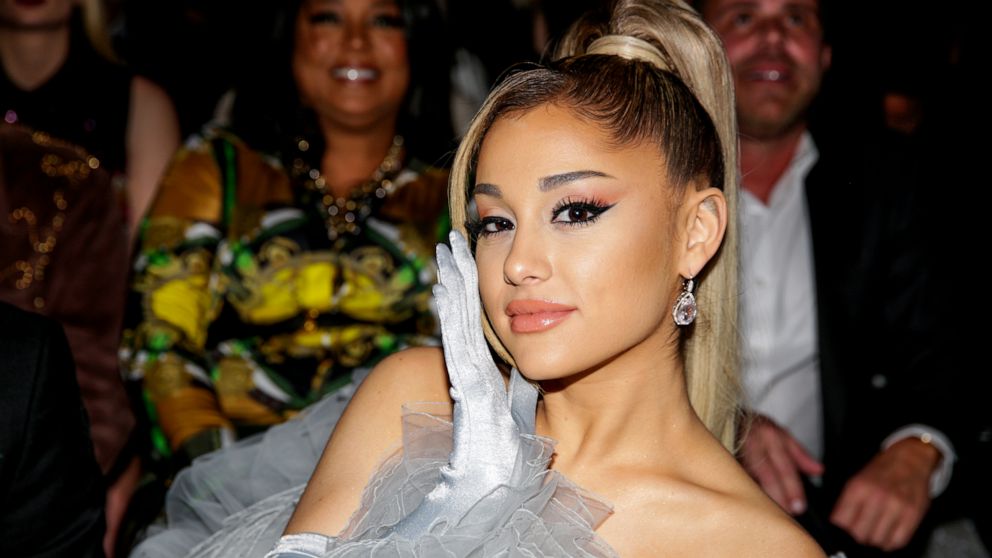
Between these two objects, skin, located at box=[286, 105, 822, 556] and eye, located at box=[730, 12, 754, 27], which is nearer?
skin, located at box=[286, 105, 822, 556]

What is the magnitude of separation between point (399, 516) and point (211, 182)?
4.55 feet

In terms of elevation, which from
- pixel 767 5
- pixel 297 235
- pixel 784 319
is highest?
pixel 767 5

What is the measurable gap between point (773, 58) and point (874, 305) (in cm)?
64

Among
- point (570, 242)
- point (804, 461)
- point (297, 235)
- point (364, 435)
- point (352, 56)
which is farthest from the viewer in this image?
point (352, 56)

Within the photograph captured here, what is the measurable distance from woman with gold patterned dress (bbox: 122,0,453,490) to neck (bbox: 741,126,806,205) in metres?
0.78

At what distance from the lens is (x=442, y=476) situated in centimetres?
146

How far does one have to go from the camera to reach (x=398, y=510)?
153 centimetres

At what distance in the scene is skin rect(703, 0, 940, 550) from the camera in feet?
7.80

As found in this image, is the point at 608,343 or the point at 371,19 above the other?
the point at 371,19

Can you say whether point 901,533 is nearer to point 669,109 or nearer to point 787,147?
point 787,147

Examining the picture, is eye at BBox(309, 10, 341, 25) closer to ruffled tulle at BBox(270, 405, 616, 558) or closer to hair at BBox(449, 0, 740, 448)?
hair at BBox(449, 0, 740, 448)

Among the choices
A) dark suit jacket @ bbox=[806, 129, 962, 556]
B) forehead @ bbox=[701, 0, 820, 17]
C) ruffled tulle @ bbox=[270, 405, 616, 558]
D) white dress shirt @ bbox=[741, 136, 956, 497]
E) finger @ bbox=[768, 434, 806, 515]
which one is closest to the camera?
ruffled tulle @ bbox=[270, 405, 616, 558]

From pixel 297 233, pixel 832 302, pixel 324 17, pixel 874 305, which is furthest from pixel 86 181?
pixel 874 305

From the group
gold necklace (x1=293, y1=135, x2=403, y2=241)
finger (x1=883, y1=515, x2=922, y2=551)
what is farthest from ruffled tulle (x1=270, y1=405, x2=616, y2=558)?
gold necklace (x1=293, y1=135, x2=403, y2=241)
